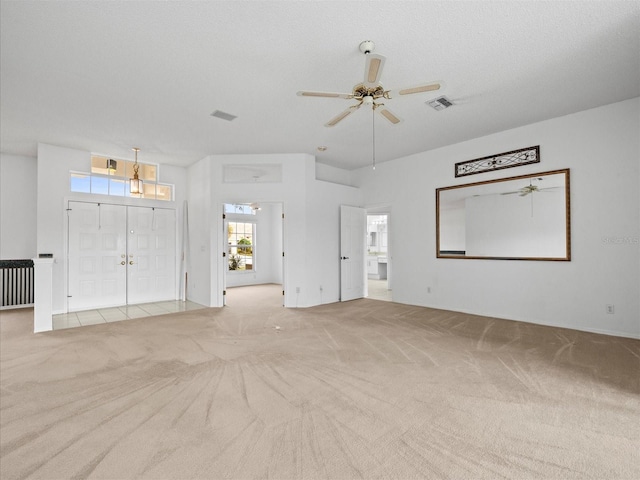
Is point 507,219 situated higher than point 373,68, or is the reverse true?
point 373,68

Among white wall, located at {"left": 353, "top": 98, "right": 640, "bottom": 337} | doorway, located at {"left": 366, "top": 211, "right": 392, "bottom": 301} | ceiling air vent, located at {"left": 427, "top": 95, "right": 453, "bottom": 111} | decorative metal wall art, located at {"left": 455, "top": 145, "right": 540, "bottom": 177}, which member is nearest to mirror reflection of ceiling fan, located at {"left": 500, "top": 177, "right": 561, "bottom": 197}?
white wall, located at {"left": 353, "top": 98, "right": 640, "bottom": 337}

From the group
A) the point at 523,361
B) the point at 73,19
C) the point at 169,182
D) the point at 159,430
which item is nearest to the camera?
the point at 159,430

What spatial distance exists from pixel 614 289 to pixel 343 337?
3546 mm

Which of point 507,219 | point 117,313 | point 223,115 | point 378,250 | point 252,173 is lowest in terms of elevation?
point 117,313

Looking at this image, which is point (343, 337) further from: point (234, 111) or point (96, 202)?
point (96, 202)

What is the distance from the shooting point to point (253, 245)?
9.98 m

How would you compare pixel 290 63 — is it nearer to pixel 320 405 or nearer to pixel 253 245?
pixel 320 405

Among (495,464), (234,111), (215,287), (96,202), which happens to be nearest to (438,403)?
(495,464)

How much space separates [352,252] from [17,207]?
21.8ft

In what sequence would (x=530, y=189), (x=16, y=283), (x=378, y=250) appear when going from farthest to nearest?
(x=378, y=250) → (x=16, y=283) → (x=530, y=189)

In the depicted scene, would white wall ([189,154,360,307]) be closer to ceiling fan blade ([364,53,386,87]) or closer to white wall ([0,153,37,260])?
white wall ([0,153,37,260])

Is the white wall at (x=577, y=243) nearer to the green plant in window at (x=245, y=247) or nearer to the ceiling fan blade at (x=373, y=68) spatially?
the ceiling fan blade at (x=373, y=68)

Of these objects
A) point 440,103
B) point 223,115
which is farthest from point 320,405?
point 223,115

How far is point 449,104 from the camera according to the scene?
14.0 feet
